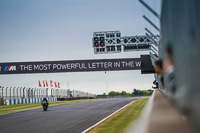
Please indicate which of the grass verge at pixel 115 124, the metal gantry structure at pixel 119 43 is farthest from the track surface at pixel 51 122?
the metal gantry structure at pixel 119 43

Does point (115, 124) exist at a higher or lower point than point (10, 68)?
lower

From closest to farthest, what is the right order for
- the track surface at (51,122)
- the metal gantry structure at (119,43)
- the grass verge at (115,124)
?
the grass verge at (115,124) < the track surface at (51,122) < the metal gantry structure at (119,43)

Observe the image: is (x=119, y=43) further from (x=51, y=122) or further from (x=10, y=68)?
(x=51, y=122)

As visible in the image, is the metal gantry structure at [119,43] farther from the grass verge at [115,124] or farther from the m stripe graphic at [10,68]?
the grass verge at [115,124]

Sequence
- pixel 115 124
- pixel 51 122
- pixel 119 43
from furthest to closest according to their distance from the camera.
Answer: pixel 119 43 → pixel 51 122 → pixel 115 124

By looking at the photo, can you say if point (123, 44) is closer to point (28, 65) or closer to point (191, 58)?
point (28, 65)

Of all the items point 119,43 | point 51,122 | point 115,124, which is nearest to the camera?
point 115,124

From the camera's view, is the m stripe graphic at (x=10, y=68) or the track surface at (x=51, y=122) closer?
the track surface at (x=51, y=122)

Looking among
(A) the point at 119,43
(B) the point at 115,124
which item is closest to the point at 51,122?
(B) the point at 115,124

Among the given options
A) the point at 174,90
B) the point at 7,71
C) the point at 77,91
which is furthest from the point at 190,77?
the point at 77,91

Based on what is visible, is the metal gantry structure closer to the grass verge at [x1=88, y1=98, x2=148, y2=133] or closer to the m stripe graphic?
the m stripe graphic

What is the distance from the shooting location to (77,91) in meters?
72.6

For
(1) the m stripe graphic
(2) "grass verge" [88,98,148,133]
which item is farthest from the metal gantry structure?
(2) "grass verge" [88,98,148,133]

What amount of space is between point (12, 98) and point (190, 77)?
3973cm
